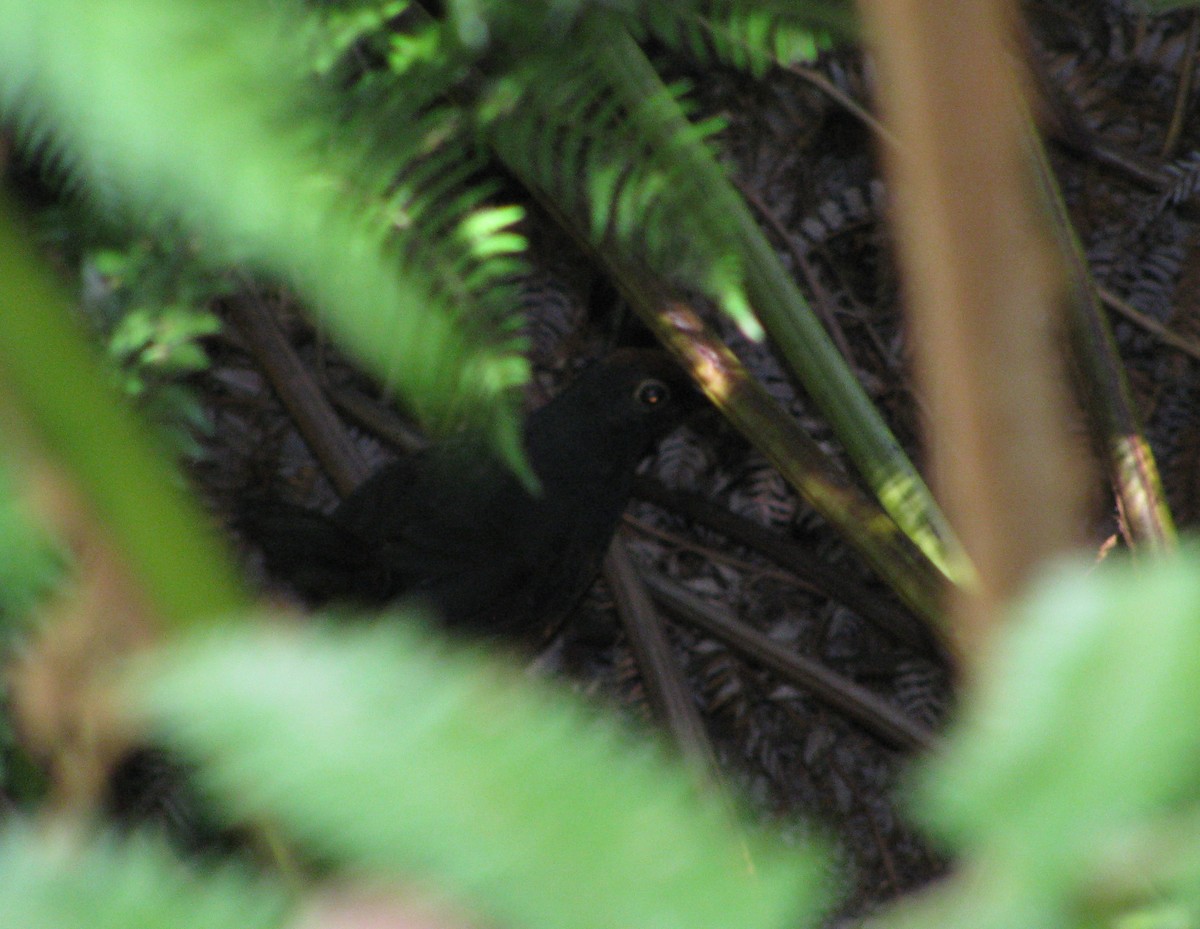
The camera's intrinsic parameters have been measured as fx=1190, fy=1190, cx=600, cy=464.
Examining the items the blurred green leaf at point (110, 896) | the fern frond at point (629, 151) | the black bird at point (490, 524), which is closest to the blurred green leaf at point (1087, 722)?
the blurred green leaf at point (110, 896)

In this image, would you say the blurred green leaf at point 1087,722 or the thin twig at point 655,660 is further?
the thin twig at point 655,660

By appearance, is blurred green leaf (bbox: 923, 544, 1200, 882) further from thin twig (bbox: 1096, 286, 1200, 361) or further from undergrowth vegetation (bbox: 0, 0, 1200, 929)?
thin twig (bbox: 1096, 286, 1200, 361)

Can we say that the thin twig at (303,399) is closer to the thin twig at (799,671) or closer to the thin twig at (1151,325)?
the thin twig at (799,671)

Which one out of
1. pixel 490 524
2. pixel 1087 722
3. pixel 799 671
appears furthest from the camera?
pixel 799 671

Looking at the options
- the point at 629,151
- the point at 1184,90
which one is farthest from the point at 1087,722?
the point at 1184,90

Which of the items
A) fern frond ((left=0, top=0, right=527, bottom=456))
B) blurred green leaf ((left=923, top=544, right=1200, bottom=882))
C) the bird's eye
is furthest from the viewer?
the bird's eye

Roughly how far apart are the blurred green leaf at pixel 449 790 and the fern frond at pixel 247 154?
0.17 m

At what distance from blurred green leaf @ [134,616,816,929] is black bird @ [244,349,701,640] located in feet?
3.23

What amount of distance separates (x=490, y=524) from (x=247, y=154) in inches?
37.5

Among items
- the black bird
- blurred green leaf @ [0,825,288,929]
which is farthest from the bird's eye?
blurred green leaf @ [0,825,288,929]

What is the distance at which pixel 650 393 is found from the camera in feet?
4.74

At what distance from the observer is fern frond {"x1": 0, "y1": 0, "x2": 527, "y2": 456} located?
0.29 meters

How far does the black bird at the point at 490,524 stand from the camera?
46.2 inches

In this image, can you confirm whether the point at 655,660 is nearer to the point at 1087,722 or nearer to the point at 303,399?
the point at 303,399
